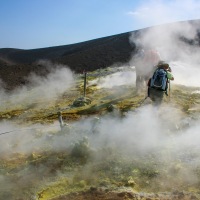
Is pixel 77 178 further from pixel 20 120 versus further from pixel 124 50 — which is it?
pixel 124 50

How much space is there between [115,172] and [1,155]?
3316 millimetres

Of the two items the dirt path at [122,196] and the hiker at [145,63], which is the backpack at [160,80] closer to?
the hiker at [145,63]

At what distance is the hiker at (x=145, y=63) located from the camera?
608 inches

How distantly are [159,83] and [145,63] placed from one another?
11.8 ft

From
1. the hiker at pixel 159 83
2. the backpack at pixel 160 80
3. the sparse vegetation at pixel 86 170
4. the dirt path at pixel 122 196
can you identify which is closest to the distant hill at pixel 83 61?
the hiker at pixel 159 83

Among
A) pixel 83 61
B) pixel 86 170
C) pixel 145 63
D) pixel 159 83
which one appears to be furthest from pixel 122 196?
pixel 83 61

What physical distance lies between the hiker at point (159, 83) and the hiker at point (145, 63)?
3.08 m

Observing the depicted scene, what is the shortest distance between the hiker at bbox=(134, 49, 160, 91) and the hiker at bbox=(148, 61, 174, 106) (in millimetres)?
3080

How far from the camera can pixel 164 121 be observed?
10906 mm

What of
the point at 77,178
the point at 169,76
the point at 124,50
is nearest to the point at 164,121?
the point at 169,76

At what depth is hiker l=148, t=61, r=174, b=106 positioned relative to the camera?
12.0 m

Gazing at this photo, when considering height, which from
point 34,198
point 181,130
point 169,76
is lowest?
point 34,198

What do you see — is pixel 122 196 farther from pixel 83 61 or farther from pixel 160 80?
pixel 83 61

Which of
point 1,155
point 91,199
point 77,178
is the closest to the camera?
point 91,199
